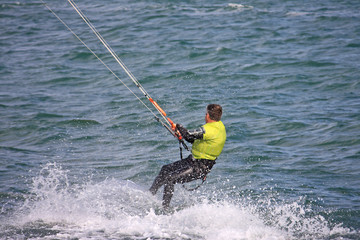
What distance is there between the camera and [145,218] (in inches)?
327

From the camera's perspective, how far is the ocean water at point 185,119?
8.61m

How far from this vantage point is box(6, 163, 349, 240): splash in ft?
25.6

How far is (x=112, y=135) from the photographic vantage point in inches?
531

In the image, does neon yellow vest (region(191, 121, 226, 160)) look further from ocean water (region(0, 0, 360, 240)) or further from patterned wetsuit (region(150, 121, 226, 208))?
ocean water (region(0, 0, 360, 240))

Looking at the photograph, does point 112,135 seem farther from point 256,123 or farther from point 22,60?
point 22,60

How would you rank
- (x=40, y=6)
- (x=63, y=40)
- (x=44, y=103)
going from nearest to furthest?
(x=44, y=103)
(x=63, y=40)
(x=40, y=6)

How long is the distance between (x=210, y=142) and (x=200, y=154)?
30 cm

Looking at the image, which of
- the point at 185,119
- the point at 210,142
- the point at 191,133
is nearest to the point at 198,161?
the point at 210,142

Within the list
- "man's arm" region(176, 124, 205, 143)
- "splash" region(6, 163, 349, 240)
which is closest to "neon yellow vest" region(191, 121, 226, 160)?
"man's arm" region(176, 124, 205, 143)

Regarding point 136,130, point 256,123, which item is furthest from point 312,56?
point 136,130

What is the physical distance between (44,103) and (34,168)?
5.10 m

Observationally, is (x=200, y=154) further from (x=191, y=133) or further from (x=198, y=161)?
(x=191, y=133)

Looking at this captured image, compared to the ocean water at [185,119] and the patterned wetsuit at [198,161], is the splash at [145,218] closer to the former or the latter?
the ocean water at [185,119]

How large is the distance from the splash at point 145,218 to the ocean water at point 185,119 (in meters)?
0.03
